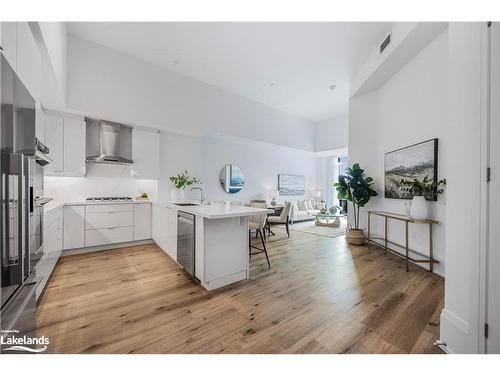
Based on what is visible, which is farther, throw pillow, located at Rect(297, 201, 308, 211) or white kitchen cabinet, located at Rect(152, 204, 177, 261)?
throw pillow, located at Rect(297, 201, 308, 211)

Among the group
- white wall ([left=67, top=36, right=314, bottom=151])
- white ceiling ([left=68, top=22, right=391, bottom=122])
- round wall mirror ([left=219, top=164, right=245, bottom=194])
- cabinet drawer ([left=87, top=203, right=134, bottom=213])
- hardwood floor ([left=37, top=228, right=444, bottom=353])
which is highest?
white ceiling ([left=68, top=22, right=391, bottom=122])

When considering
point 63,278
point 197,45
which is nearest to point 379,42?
point 197,45

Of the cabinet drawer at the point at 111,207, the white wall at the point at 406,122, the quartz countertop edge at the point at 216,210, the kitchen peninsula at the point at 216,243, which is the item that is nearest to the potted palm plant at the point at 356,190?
the white wall at the point at 406,122

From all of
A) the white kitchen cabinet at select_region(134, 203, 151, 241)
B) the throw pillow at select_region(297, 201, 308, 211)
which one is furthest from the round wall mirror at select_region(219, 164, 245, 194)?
the throw pillow at select_region(297, 201, 308, 211)

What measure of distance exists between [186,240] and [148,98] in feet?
9.82

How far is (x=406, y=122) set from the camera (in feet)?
11.4

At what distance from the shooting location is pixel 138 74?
3.88 meters

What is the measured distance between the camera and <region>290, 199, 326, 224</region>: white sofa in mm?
6695

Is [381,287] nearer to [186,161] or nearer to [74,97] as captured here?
[186,161]

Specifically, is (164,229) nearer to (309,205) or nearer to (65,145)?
(65,145)

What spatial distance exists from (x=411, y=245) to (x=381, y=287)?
1.47 meters

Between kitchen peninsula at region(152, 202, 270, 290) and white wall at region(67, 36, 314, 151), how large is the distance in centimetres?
234

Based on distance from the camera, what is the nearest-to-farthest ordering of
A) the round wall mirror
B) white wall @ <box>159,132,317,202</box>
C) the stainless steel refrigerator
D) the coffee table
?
the stainless steel refrigerator, white wall @ <box>159,132,317,202</box>, the round wall mirror, the coffee table

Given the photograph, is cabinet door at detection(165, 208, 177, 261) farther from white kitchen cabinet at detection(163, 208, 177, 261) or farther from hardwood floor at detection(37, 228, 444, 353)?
hardwood floor at detection(37, 228, 444, 353)
